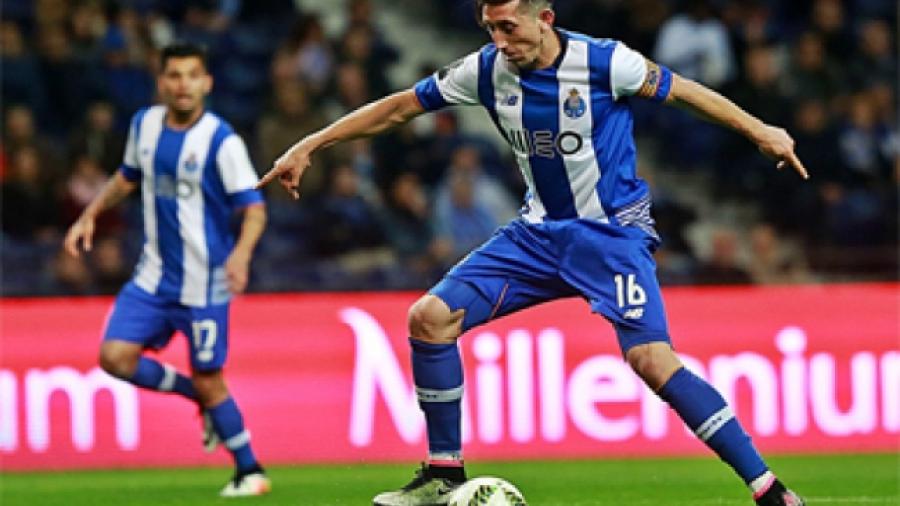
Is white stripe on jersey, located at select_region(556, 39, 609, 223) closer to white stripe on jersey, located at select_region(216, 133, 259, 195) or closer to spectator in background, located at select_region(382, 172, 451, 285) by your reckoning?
white stripe on jersey, located at select_region(216, 133, 259, 195)

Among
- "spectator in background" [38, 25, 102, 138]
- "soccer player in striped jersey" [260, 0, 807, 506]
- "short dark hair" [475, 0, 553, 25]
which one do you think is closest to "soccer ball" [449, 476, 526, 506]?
"soccer player in striped jersey" [260, 0, 807, 506]

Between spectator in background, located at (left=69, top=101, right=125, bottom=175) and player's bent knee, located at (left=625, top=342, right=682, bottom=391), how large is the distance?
23.9 ft

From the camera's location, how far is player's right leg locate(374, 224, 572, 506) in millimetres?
6906

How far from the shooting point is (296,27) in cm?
1472

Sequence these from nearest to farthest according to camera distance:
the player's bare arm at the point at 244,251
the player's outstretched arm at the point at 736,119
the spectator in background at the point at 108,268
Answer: the player's outstretched arm at the point at 736,119 < the player's bare arm at the point at 244,251 < the spectator in background at the point at 108,268

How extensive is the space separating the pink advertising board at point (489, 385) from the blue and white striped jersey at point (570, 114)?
13.7 ft

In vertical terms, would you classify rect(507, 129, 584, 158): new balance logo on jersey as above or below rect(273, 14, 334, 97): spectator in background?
below

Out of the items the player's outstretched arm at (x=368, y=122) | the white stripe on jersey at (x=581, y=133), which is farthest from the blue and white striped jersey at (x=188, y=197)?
the white stripe on jersey at (x=581, y=133)

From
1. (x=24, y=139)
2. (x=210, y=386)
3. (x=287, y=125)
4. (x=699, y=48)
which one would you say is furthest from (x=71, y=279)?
(x=699, y=48)

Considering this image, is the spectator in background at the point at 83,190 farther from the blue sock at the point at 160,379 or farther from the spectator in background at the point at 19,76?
the blue sock at the point at 160,379

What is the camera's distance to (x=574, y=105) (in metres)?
6.79

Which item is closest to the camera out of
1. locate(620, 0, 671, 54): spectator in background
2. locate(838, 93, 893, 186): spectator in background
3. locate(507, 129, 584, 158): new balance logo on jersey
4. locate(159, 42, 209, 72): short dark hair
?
locate(507, 129, 584, 158): new balance logo on jersey

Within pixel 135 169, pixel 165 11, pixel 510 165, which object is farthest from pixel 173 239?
pixel 165 11

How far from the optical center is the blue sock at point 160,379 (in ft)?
29.9
